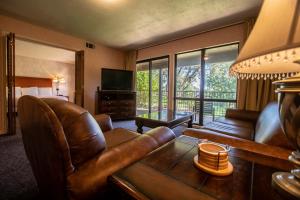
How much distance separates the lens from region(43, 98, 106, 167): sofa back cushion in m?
0.77

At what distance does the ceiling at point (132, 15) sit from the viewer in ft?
8.07

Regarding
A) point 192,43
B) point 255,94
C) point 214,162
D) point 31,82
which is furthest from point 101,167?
point 31,82

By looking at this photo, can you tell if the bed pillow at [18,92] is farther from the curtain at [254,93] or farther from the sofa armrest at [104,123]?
the curtain at [254,93]

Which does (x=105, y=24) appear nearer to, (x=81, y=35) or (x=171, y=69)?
(x=81, y=35)

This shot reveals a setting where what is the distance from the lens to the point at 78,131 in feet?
2.60

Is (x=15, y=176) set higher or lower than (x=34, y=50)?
lower

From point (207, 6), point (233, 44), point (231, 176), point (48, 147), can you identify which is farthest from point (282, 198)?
point (233, 44)

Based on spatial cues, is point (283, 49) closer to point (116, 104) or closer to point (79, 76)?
point (116, 104)

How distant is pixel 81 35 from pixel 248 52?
430 cm

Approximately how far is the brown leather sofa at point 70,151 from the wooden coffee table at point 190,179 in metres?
0.13

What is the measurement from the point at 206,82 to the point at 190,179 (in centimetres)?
351

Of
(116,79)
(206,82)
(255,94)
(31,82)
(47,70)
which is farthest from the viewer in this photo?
(47,70)

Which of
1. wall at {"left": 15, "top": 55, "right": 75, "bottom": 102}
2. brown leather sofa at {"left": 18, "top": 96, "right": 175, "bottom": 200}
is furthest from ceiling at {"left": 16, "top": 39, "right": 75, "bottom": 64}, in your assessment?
brown leather sofa at {"left": 18, "top": 96, "right": 175, "bottom": 200}

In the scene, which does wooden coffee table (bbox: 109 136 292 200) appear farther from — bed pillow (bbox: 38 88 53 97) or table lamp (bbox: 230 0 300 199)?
bed pillow (bbox: 38 88 53 97)
